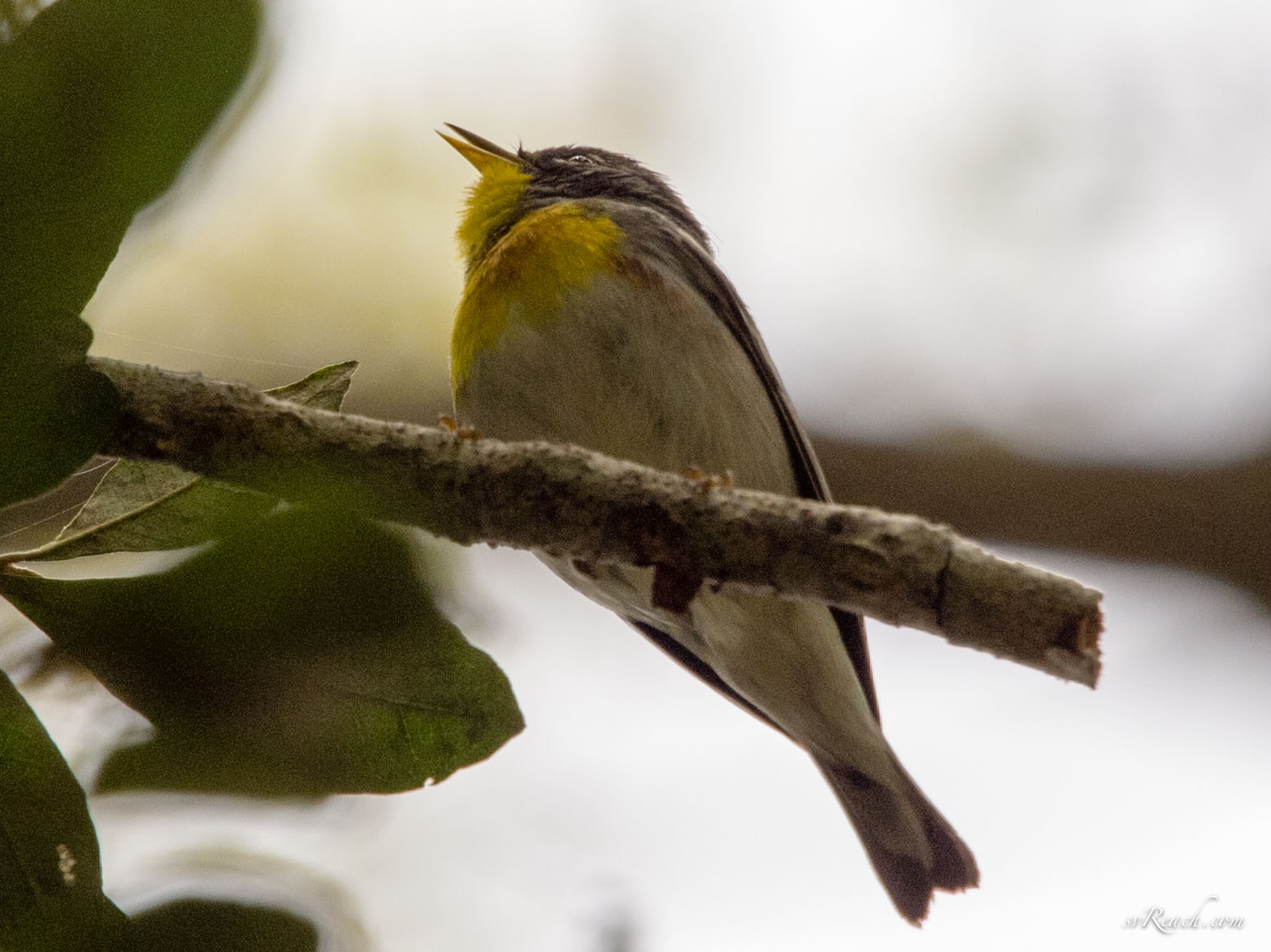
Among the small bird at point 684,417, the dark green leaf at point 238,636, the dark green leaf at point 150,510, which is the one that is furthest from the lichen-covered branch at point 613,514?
the small bird at point 684,417

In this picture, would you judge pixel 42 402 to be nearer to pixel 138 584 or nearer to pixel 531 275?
pixel 138 584

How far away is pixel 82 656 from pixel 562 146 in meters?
2.49

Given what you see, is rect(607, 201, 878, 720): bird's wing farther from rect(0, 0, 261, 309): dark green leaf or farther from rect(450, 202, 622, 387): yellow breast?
rect(0, 0, 261, 309): dark green leaf

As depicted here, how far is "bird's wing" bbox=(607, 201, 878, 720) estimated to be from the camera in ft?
8.38

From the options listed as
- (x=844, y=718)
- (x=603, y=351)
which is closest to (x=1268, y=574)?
(x=844, y=718)

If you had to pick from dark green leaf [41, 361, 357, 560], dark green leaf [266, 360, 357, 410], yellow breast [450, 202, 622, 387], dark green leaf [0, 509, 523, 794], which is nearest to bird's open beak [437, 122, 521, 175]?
yellow breast [450, 202, 622, 387]

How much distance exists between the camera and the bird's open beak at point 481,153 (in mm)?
3102

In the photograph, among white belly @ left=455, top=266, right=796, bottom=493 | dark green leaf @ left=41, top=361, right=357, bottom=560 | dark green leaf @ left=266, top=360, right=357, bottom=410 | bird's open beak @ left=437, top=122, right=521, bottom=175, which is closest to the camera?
dark green leaf @ left=41, top=361, right=357, bottom=560

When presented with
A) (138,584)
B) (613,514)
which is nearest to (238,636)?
(138,584)

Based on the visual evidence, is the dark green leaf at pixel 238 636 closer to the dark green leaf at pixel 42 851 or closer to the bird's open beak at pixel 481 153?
the dark green leaf at pixel 42 851

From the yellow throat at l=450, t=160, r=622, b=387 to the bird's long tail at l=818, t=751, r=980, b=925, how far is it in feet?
4.04

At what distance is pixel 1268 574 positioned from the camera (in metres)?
2.98

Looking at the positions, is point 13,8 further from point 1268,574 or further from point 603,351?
point 1268,574

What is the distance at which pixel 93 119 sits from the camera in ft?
3.26
